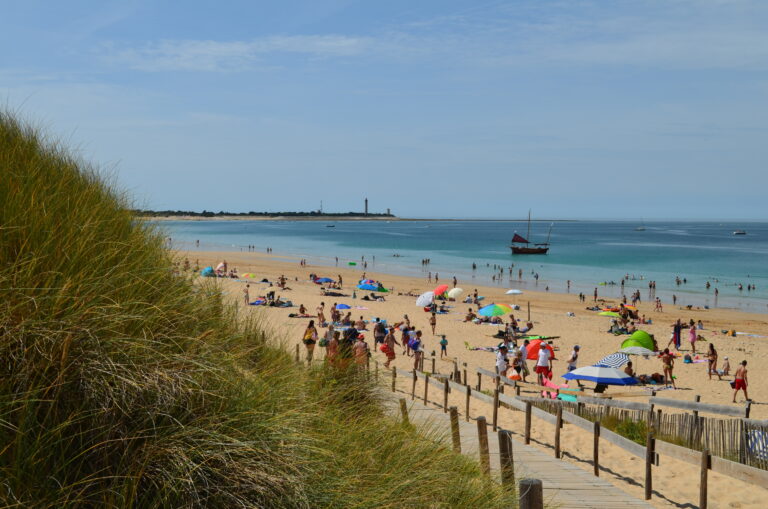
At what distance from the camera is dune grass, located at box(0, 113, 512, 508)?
322 centimetres

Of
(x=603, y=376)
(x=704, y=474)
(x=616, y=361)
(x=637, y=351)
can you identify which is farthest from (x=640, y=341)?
(x=704, y=474)

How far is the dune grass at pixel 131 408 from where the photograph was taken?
3223 millimetres

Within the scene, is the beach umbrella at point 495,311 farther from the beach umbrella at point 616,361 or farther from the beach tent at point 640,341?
the beach umbrella at point 616,361

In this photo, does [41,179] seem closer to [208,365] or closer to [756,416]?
[208,365]

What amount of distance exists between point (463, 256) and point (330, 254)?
1785 cm

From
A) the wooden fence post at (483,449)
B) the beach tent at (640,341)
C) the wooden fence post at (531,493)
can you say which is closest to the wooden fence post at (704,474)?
the wooden fence post at (483,449)

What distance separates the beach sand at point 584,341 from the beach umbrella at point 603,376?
3.94ft

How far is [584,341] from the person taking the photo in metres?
27.2

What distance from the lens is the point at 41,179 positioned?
15.9 ft

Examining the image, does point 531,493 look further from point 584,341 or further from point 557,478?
point 584,341

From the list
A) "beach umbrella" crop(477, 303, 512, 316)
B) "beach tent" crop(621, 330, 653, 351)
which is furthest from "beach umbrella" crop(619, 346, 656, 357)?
"beach umbrella" crop(477, 303, 512, 316)

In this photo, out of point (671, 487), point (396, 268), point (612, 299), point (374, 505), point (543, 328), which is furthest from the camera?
point (396, 268)

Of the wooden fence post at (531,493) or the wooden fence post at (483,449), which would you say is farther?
the wooden fence post at (483,449)

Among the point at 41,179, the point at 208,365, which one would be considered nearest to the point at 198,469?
the point at 208,365
